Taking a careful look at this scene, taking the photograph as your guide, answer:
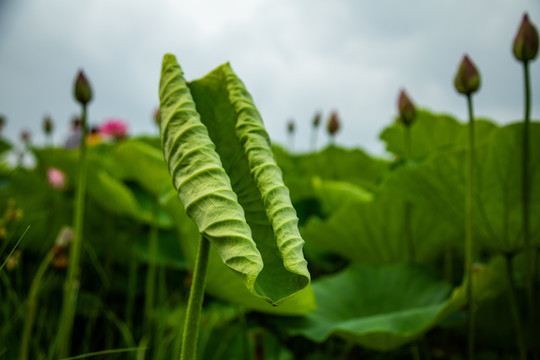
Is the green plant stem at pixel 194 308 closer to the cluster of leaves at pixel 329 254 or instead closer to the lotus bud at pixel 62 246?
the cluster of leaves at pixel 329 254

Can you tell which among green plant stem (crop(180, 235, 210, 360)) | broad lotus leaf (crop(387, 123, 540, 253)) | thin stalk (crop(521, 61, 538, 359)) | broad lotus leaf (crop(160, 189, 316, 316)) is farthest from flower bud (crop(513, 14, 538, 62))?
green plant stem (crop(180, 235, 210, 360))

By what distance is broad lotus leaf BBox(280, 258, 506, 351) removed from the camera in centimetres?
89

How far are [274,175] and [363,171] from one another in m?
1.63

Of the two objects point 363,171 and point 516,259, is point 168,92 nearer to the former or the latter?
point 516,259

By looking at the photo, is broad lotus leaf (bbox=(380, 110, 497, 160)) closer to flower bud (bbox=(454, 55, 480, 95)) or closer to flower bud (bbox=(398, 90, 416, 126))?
flower bud (bbox=(398, 90, 416, 126))

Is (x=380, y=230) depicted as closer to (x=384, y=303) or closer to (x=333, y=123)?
(x=384, y=303)

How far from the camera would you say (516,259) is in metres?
1.21

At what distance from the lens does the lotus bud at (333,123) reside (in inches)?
60.7

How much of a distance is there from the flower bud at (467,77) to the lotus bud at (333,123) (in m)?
0.75

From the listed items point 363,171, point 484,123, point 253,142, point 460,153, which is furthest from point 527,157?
point 363,171

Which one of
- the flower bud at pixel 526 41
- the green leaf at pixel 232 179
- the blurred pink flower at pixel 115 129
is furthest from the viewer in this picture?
the blurred pink flower at pixel 115 129

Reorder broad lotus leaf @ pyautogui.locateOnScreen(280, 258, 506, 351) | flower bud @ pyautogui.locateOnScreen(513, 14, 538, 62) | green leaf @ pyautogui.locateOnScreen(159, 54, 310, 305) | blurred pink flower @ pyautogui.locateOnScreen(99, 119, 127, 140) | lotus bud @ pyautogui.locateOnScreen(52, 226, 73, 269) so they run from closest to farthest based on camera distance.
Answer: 1. green leaf @ pyautogui.locateOnScreen(159, 54, 310, 305)
2. flower bud @ pyautogui.locateOnScreen(513, 14, 538, 62)
3. broad lotus leaf @ pyautogui.locateOnScreen(280, 258, 506, 351)
4. lotus bud @ pyautogui.locateOnScreen(52, 226, 73, 269)
5. blurred pink flower @ pyautogui.locateOnScreen(99, 119, 127, 140)

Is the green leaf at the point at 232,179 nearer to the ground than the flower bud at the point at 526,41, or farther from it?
nearer to the ground

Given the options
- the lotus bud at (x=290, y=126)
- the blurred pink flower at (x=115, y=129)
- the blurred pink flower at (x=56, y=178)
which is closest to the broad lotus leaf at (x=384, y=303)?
the blurred pink flower at (x=56, y=178)
